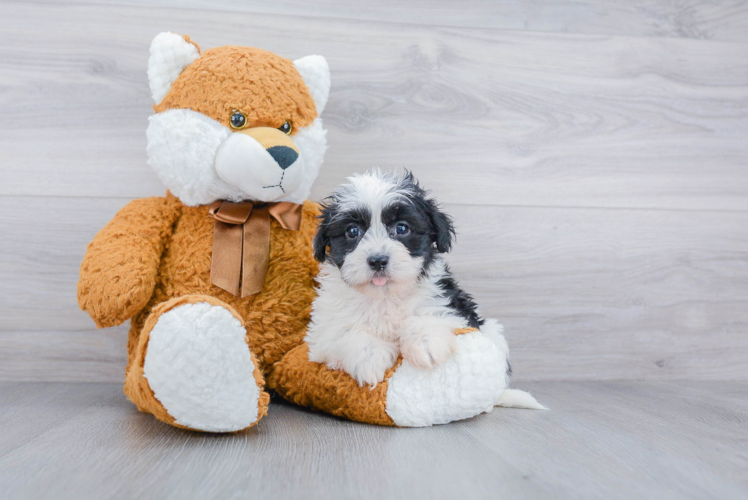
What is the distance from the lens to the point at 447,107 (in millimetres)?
1794

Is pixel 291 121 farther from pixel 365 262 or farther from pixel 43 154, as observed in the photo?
pixel 43 154

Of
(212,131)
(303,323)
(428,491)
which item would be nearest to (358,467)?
(428,491)

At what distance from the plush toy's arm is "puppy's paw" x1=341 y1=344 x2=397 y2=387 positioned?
500mm

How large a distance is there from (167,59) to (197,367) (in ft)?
2.58

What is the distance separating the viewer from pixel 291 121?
53.9 inches

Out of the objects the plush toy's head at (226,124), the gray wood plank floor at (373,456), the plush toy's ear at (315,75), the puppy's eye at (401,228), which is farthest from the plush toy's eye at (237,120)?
the gray wood plank floor at (373,456)

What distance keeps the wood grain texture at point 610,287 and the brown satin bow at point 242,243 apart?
2.01ft

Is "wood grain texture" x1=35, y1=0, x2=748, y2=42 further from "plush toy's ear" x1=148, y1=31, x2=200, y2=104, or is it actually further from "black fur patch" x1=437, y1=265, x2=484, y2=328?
"black fur patch" x1=437, y1=265, x2=484, y2=328

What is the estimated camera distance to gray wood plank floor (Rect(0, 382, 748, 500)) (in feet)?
2.82

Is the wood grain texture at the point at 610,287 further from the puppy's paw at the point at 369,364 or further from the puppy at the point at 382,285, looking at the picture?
the puppy's paw at the point at 369,364

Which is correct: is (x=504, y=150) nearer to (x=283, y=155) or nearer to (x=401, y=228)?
(x=401, y=228)

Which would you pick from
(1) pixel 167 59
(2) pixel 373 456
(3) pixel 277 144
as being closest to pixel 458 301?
(2) pixel 373 456

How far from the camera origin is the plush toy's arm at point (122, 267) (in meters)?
1.21

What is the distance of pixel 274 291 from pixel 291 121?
1.41 feet
